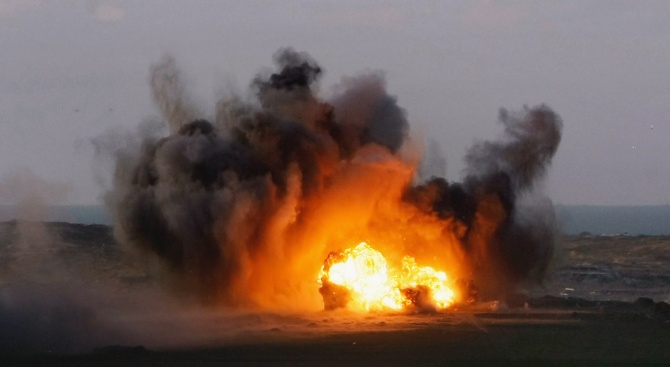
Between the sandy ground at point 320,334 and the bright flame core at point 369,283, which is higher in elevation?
the bright flame core at point 369,283

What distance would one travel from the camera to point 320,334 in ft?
152

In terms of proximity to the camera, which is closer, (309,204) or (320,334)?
(320,334)

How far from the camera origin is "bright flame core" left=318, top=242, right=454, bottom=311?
54812 millimetres

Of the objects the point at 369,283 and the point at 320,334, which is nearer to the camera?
the point at 320,334

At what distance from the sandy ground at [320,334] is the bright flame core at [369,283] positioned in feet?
5.50

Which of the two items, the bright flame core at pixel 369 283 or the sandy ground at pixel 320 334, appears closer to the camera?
the sandy ground at pixel 320 334

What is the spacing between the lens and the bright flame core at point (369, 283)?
5481 centimetres

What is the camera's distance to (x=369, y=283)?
5484 centimetres

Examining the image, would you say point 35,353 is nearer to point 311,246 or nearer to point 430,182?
point 311,246

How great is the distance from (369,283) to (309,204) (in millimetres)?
5759

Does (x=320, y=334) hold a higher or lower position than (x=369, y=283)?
lower

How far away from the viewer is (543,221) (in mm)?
64375

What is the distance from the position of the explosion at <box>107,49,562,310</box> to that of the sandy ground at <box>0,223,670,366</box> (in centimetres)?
264

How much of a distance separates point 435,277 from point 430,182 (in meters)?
5.97
